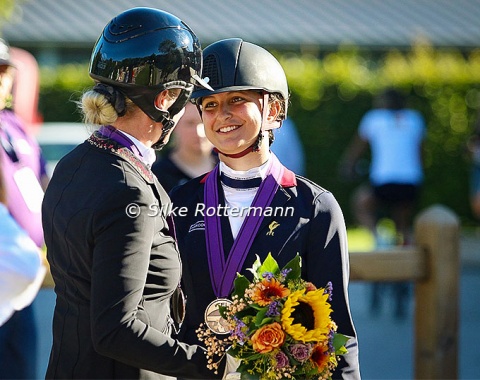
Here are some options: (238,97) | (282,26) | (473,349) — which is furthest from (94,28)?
(238,97)

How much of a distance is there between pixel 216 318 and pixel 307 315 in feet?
1.72

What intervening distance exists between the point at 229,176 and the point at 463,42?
23.4 m

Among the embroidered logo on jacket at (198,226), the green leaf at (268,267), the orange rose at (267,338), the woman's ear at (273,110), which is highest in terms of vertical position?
the woman's ear at (273,110)

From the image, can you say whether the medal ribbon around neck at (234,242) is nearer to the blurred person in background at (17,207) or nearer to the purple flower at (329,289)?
the purple flower at (329,289)

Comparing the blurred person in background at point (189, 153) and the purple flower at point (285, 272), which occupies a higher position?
the blurred person in background at point (189, 153)

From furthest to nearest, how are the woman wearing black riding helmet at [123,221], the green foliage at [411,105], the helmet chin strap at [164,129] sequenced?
the green foliage at [411,105]
the helmet chin strap at [164,129]
the woman wearing black riding helmet at [123,221]

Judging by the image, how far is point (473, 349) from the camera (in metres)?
8.75

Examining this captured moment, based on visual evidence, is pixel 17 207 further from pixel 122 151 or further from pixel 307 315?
pixel 307 315

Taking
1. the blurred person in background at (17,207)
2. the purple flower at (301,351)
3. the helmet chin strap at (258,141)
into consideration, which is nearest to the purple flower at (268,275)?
the purple flower at (301,351)

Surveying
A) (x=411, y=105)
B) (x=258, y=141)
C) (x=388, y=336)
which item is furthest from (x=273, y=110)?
(x=411, y=105)

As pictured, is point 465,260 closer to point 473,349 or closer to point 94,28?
point 473,349

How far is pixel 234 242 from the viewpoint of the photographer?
11.4 feet

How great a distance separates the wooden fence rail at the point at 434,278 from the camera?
544 centimetres

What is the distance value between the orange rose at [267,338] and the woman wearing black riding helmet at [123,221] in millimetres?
211
